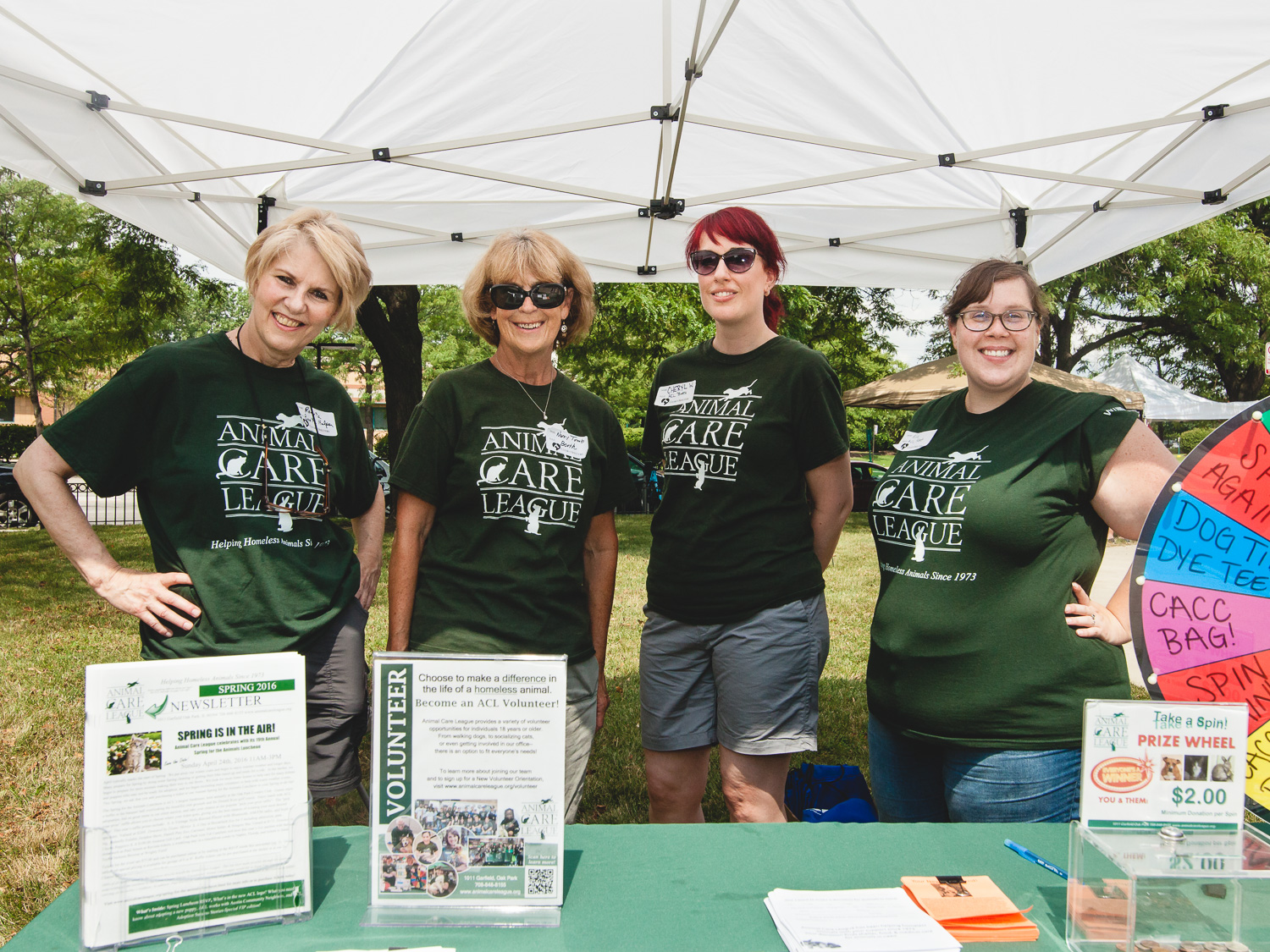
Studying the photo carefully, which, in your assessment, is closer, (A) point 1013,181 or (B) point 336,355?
(A) point 1013,181

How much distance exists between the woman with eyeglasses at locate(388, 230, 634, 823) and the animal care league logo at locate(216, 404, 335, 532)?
0.20 meters

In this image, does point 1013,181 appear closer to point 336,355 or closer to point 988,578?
point 988,578

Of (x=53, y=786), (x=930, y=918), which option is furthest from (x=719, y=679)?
(x=53, y=786)

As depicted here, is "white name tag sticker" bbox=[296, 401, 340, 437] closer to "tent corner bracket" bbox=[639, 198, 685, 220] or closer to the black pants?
the black pants

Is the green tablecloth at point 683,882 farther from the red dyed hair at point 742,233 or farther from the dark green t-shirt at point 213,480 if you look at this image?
the red dyed hair at point 742,233

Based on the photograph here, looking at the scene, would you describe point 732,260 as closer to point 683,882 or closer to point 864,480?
point 683,882

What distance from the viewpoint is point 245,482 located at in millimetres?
1812

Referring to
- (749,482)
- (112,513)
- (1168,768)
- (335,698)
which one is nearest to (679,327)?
(749,482)

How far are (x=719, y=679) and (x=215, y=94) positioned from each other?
2.96 m

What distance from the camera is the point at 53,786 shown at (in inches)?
151

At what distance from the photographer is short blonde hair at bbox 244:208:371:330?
6.22 ft

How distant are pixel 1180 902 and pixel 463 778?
103 centimetres

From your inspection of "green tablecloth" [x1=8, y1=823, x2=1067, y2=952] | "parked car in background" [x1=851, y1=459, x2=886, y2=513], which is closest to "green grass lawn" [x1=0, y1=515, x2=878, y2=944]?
"green tablecloth" [x1=8, y1=823, x2=1067, y2=952]

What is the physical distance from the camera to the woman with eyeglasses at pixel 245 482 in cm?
175
